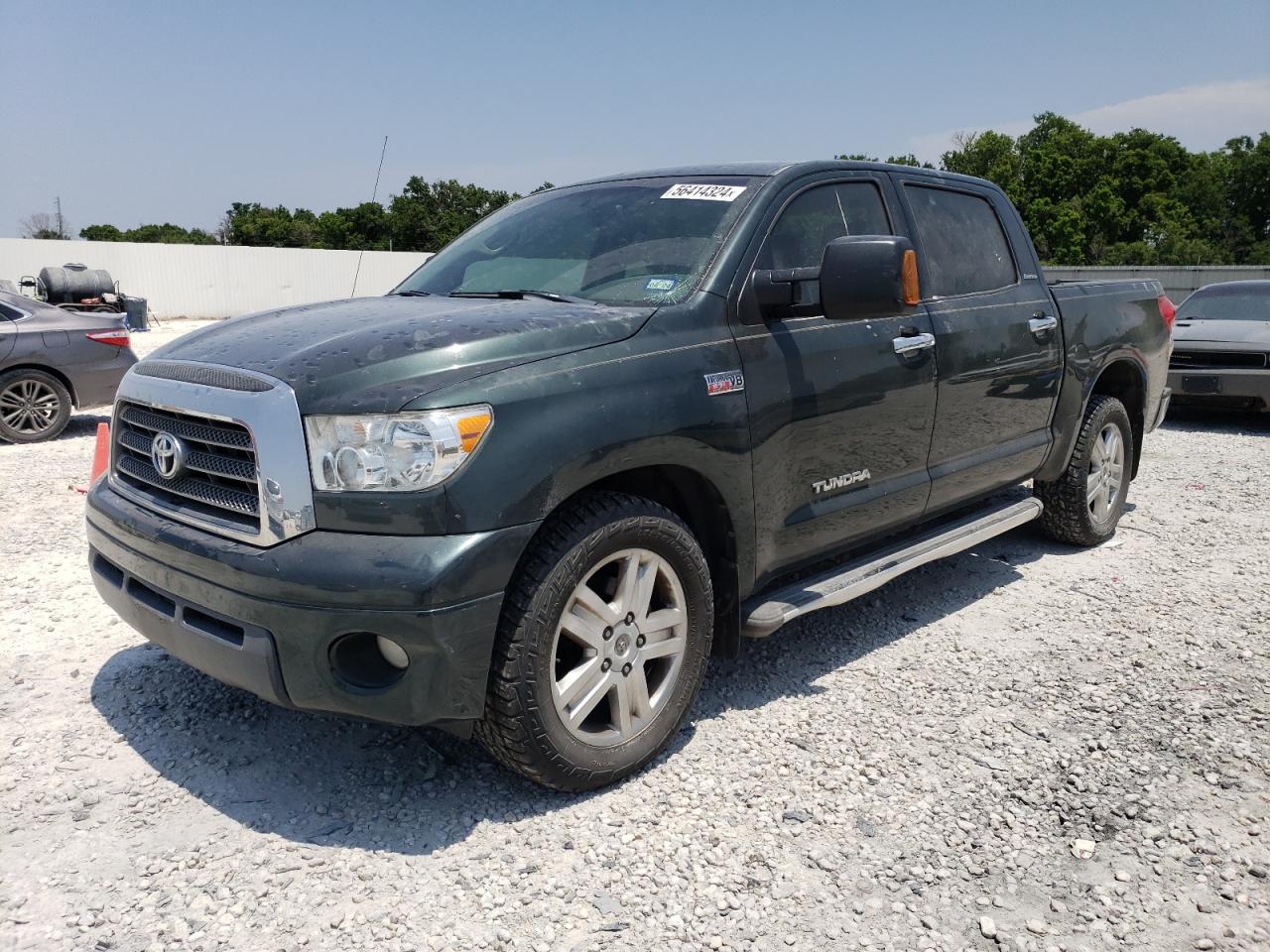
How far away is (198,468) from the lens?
2.87m

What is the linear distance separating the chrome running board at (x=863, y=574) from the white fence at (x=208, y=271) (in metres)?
29.7

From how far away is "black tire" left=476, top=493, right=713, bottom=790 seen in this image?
2.71 m

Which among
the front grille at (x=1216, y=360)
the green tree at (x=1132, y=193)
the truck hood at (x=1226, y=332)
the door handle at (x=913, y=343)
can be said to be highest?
the green tree at (x=1132, y=193)

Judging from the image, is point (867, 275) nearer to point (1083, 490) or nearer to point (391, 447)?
point (391, 447)

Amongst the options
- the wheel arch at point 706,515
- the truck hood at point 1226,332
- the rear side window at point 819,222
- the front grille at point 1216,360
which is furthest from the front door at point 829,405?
the truck hood at point 1226,332

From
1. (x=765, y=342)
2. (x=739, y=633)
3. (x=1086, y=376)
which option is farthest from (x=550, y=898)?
(x=1086, y=376)

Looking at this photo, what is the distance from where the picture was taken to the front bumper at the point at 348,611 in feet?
8.22

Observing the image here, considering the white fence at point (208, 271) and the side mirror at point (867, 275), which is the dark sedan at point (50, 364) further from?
the white fence at point (208, 271)

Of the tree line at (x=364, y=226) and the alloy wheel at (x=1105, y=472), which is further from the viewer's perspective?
the tree line at (x=364, y=226)

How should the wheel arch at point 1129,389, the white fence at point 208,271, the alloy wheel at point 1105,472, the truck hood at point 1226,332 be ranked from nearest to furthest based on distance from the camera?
the alloy wheel at point 1105,472 → the wheel arch at point 1129,389 → the truck hood at point 1226,332 → the white fence at point 208,271

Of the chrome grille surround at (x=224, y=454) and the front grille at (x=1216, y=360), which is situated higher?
the chrome grille surround at (x=224, y=454)

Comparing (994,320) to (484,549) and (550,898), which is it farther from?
(550,898)

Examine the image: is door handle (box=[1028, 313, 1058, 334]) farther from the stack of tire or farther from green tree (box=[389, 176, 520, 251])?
green tree (box=[389, 176, 520, 251])

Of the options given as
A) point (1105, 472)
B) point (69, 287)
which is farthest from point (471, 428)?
point (69, 287)
